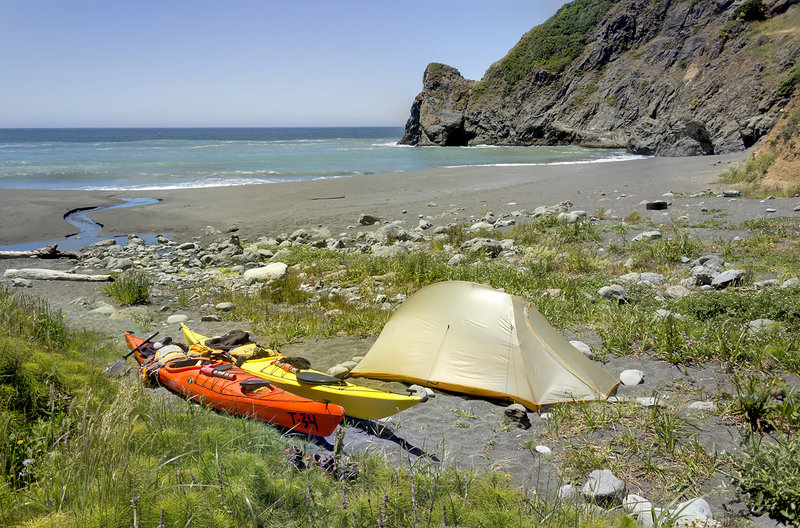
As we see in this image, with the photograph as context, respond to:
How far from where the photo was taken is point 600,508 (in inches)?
148

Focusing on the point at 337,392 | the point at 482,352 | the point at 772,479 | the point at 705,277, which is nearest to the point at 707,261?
the point at 705,277

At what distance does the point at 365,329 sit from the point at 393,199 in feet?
57.2

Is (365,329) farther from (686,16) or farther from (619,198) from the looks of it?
(686,16)

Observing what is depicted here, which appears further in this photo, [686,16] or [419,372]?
[686,16]

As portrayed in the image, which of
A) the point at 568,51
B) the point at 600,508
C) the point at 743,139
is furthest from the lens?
the point at 568,51

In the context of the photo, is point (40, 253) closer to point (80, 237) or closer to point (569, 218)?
point (80, 237)

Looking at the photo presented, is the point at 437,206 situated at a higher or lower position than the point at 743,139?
lower

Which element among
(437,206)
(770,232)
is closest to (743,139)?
(437,206)

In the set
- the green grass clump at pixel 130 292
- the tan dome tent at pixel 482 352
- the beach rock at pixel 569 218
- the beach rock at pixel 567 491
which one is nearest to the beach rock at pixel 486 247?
the beach rock at pixel 569 218

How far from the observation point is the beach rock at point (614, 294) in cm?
865

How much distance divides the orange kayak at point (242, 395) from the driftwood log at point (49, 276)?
A: 306 inches

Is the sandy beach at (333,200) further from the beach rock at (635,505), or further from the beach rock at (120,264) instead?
the beach rock at (635,505)

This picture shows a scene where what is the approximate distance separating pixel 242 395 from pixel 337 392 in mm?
1080

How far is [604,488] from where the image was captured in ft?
12.9
